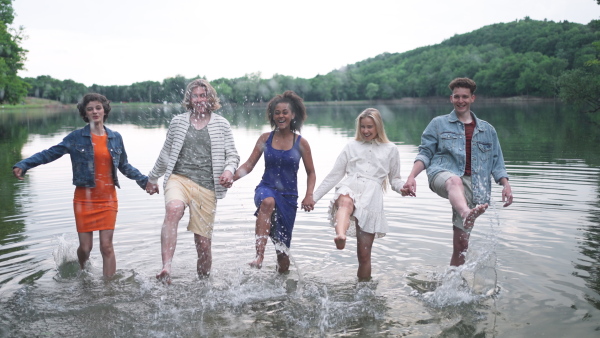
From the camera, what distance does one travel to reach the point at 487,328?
462 cm

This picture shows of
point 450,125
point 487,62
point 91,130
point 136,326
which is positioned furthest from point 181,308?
point 487,62

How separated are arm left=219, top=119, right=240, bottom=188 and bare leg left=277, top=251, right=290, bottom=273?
1.16m

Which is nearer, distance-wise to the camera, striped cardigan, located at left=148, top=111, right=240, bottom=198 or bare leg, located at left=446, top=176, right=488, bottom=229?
bare leg, located at left=446, top=176, right=488, bottom=229

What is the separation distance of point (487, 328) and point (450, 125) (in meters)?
2.20

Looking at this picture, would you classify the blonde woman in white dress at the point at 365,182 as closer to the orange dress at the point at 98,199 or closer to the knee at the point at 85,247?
the orange dress at the point at 98,199

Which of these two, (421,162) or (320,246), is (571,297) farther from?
(320,246)

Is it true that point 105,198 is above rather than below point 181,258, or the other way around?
above

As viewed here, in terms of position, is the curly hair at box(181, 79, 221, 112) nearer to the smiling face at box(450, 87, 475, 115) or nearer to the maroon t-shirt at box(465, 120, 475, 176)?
the smiling face at box(450, 87, 475, 115)

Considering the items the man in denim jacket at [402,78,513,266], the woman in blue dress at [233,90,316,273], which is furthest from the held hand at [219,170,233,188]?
the man in denim jacket at [402,78,513,266]

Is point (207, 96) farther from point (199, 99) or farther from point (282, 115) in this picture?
point (282, 115)

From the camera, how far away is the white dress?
18.8 ft

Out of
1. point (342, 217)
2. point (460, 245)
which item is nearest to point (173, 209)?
point (342, 217)

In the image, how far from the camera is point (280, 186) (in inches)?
241

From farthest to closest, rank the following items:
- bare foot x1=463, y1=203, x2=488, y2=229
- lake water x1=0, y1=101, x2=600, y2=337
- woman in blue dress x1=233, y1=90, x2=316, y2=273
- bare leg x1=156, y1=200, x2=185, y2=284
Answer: woman in blue dress x1=233, y1=90, x2=316, y2=273 → bare leg x1=156, y1=200, x2=185, y2=284 → bare foot x1=463, y1=203, x2=488, y2=229 → lake water x1=0, y1=101, x2=600, y2=337
